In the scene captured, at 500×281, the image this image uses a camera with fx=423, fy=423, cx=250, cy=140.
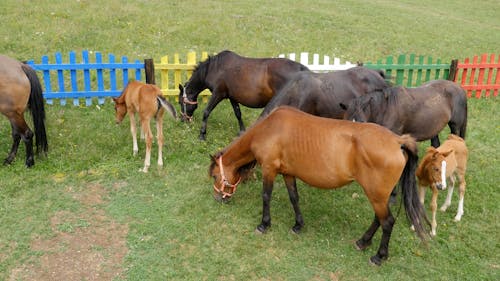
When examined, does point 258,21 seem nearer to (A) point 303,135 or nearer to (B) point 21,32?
(B) point 21,32

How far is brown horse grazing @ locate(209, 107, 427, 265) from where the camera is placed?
5.12m

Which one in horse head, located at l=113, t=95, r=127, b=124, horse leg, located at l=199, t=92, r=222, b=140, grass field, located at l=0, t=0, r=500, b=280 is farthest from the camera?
horse leg, located at l=199, t=92, r=222, b=140

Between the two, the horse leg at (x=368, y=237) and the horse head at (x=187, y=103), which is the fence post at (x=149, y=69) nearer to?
the horse head at (x=187, y=103)

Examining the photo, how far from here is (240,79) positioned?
8.88 m

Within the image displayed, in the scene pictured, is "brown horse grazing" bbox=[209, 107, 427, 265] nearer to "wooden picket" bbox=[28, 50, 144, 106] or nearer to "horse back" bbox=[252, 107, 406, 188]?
"horse back" bbox=[252, 107, 406, 188]

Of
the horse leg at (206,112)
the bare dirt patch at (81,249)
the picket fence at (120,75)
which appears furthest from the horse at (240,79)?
the bare dirt patch at (81,249)

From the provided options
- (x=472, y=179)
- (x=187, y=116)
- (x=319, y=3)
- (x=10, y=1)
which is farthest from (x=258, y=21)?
(x=472, y=179)

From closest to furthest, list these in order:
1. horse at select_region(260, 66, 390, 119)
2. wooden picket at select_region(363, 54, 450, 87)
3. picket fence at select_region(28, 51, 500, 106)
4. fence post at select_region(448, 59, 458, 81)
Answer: horse at select_region(260, 66, 390, 119) < picket fence at select_region(28, 51, 500, 106) < wooden picket at select_region(363, 54, 450, 87) < fence post at select_region(448, 59, 458, 81)

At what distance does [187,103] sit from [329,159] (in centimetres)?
482

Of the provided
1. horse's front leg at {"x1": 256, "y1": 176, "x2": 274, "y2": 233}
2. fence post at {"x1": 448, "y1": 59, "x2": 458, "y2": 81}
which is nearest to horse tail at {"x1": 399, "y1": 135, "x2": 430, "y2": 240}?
horse's front leg at {"x1": 256, "y1": 176, "x2": 274, "y2": 233}

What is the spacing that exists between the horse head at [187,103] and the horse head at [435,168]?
16.8ft

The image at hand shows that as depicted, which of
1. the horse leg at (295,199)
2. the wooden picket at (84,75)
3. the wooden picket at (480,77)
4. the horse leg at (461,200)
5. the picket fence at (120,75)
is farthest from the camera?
the wooden picket at (480,77)

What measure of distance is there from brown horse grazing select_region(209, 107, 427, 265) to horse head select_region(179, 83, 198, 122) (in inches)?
140

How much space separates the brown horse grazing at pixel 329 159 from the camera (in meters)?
5.12
